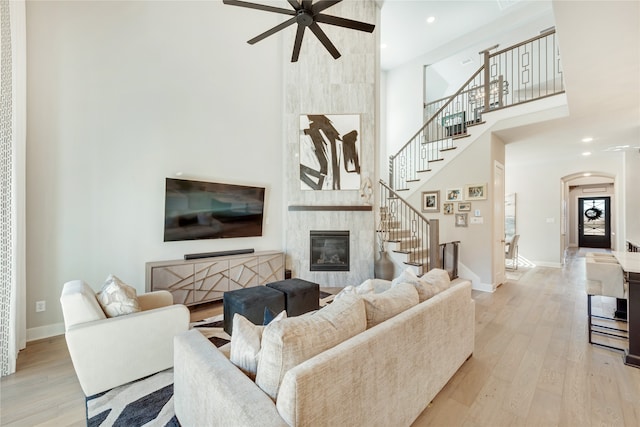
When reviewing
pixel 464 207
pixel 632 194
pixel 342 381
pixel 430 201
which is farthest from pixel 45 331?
pixel 632 194

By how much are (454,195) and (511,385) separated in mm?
3877

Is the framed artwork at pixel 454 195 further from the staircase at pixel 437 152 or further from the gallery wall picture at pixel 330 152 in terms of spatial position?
the gallery wall picture at pixel 330 152

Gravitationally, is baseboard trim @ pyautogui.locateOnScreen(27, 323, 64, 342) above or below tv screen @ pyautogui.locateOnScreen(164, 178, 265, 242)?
below

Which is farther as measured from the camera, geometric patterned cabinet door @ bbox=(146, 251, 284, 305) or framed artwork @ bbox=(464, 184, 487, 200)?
framed artwork @ bbox=(464, 184, 487, 200)

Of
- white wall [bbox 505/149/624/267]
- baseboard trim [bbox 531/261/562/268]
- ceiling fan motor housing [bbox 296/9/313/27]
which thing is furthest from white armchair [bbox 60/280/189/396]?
baseboard trim [bbox 531/261/562/268]

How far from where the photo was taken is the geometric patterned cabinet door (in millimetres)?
3479

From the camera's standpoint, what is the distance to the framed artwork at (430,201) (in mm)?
5633

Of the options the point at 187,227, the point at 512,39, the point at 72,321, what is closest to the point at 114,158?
the point at 187,227

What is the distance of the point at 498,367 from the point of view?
232 centimetres

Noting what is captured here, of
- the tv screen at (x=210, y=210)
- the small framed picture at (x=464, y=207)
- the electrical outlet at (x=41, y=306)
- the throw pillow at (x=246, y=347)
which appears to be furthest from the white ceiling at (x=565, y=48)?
the electrical outlet at (x=41, y=306)

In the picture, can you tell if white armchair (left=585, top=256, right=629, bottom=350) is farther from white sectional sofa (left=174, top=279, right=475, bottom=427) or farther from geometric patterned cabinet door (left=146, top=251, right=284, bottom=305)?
geometric patterned cabinet door (left=146, top=251, right=284, bottom=305)

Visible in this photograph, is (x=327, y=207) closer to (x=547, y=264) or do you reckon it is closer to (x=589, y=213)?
(x=547, y=264)

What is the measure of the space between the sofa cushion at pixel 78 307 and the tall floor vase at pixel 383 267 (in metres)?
3.81

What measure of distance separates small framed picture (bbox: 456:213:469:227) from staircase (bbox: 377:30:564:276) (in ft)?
1.38
